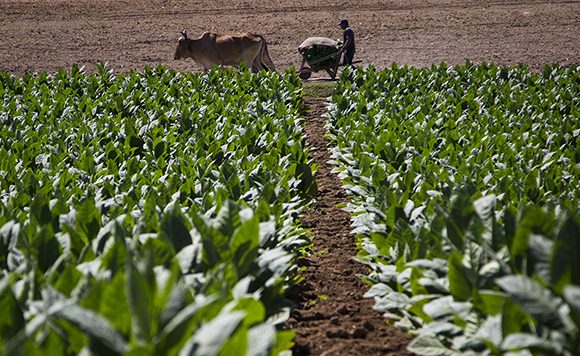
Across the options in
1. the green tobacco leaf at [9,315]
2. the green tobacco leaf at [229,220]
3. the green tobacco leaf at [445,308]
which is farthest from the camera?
the green tobacco leaf at [229,220]

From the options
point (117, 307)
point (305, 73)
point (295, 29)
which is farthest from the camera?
point (295, 29)

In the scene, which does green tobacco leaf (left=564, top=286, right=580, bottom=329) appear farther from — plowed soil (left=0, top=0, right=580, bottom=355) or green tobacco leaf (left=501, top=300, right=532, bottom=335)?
plowed soil (left=0, top=0, right=580, bottom=355)

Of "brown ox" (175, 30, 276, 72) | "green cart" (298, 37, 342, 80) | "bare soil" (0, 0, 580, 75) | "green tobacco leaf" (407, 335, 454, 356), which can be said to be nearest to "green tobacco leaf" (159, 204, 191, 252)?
"green tobacco leaf" (407, 335, 454, 356)

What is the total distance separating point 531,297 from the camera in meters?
2.95

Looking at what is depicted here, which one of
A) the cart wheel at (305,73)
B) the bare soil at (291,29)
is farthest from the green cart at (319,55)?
the bare soil at (291,29)

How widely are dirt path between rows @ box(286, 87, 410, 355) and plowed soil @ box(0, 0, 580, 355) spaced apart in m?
5.10

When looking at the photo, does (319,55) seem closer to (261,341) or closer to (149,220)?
(149,220)

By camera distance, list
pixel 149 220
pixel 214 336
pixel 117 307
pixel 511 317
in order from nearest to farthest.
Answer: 1. pixel 214 336
2. pixel 117 307
3. pixel 511 317
4. pixel 149 220

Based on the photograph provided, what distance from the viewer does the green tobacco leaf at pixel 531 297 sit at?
116 inches

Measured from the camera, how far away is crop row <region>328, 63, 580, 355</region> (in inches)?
127

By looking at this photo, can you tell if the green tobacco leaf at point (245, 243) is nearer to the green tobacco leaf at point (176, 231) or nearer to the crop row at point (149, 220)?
the crop row at point (149, 220)

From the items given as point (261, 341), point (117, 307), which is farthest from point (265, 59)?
point (261, 341)

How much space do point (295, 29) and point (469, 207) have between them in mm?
23524

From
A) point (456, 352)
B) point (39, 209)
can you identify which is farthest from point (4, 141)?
point (456, 352)
